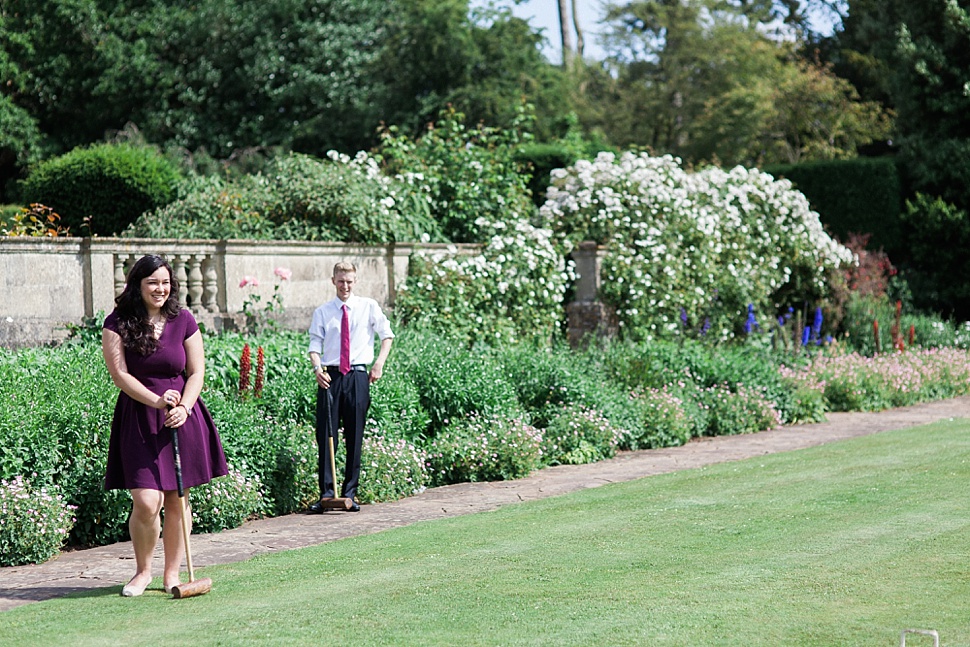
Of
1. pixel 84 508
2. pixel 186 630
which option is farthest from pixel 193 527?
pixel 186 630

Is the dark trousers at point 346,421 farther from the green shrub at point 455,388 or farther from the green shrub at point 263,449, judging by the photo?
the green shrub at point 455,388

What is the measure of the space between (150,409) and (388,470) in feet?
10.1

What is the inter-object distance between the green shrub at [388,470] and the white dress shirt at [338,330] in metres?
0.74

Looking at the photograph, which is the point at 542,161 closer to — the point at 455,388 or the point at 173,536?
the point at 455,388

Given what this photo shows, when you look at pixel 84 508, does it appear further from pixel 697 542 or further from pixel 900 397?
pixel 900 397

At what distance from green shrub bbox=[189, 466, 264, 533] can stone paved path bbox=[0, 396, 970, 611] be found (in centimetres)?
10

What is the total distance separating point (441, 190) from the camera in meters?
15.1

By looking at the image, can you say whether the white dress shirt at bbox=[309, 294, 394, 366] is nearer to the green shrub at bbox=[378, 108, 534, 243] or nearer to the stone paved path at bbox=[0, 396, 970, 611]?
the stone paved path at bbox=[0, 396, 970, 611]

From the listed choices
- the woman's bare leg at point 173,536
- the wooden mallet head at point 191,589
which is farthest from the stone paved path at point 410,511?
the wooden mallet head at point 191,589

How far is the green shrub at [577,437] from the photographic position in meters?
9.91

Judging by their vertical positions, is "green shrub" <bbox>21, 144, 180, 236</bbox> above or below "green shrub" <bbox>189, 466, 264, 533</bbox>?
above

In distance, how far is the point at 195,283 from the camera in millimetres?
11188

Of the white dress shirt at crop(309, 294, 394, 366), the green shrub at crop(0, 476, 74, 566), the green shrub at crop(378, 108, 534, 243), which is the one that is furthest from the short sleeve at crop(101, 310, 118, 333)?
the green shrub at crop(378, 108, 534, 243)

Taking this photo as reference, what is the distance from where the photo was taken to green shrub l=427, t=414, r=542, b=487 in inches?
353
